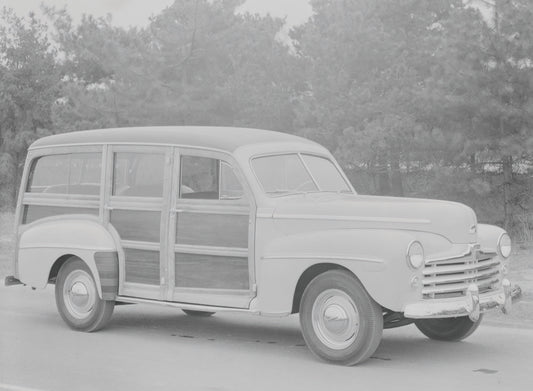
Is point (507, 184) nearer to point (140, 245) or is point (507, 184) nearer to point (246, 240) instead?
point (140, 245)

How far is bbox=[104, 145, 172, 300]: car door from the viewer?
920 centimetres

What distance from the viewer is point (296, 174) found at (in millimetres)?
9156

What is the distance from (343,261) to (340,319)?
49cm

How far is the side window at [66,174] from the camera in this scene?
992 centimetres

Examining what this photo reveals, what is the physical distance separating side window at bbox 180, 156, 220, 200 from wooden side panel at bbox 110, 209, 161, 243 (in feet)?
1.33

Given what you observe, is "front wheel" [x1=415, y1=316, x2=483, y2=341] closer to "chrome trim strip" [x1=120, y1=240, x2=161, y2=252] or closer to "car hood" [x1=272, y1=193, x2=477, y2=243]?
"car hood" [x1=272, y1=193, x2=477, y2=243]

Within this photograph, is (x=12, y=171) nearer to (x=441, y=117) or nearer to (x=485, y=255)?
(x=441, y=117)

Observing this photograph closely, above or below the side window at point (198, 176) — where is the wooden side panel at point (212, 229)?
below

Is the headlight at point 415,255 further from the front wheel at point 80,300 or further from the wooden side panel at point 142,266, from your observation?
the front wheel at point 80,300

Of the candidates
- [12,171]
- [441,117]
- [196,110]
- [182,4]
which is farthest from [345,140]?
[12,171]

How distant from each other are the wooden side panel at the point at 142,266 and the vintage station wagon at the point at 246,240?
0.01m

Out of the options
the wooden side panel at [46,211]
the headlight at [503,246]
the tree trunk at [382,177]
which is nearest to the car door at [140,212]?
the wooden side panel at [46,211]

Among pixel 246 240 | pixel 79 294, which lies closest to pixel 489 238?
pixel 246 240

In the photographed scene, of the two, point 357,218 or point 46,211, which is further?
point 46,211
